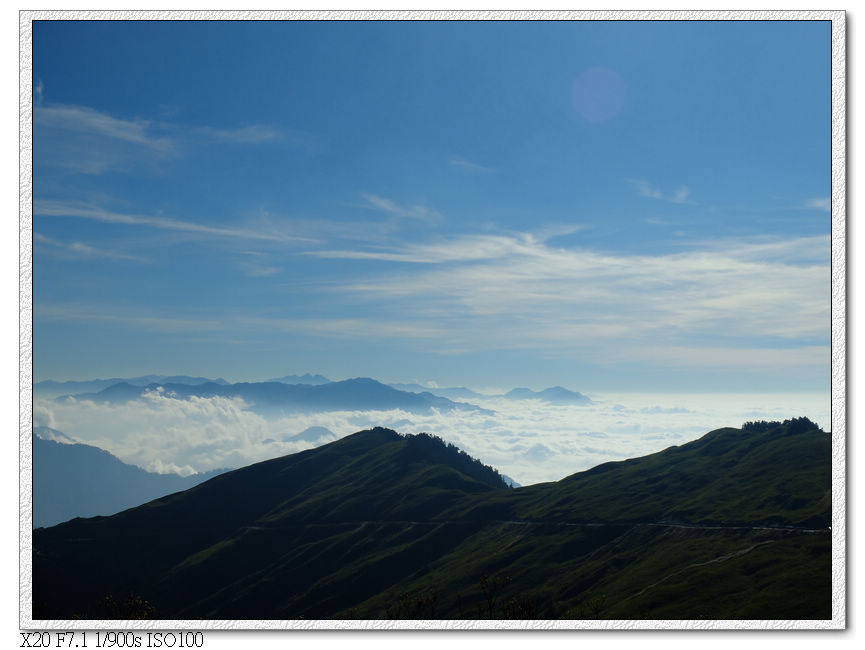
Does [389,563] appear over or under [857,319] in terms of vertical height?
under

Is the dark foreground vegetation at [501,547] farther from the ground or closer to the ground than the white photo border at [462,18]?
closer to the ground

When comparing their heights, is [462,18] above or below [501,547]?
above

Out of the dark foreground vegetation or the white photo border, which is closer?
the white photo border

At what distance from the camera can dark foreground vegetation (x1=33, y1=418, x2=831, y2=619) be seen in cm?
9444

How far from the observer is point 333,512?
188 m

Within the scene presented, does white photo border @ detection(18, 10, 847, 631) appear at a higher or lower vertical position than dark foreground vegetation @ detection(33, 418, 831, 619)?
higher

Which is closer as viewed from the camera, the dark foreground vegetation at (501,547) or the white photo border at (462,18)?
the white photo border at (462,18)

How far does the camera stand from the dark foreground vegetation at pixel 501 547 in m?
94.4

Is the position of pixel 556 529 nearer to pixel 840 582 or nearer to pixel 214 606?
pixel 214 606

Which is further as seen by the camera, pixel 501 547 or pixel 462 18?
pixel 501 547

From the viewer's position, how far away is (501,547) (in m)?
138
